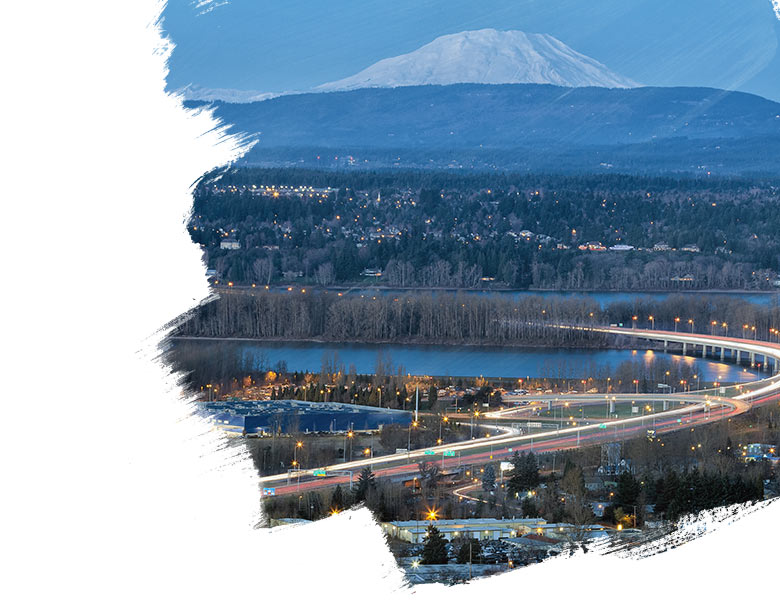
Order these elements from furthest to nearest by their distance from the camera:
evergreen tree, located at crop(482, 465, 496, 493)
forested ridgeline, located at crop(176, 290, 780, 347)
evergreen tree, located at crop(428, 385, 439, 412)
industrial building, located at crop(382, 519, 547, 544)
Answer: forested ridgeline, located at crop(176, 290, 780, 347) < evergreen tree, located at crop(428, 385, 439, 412) < evergreen tree, located at crop(482, 465, 496, 493) < industrial building, located at crop(382, 519, 547, 544)

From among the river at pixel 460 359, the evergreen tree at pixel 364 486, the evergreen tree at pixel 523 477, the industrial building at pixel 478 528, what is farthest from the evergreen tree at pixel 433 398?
the industrial building at pixel 478 528

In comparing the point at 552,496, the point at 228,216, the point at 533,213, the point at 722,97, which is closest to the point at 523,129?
the point at 722,97

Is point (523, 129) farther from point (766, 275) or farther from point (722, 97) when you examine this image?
point (766, 275)

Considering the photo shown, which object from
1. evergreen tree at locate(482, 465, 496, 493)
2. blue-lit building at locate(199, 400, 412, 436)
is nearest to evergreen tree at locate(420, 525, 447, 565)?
evergreen tree at locate(482, 465, 496, 493)

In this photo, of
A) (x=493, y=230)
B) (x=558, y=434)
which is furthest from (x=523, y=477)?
(x=493, y=230)

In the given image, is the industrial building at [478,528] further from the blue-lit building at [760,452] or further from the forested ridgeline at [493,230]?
the forested ridgeline at [493,230]

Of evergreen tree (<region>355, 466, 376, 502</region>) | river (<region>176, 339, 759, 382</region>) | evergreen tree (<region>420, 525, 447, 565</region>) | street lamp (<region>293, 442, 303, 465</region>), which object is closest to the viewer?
evergreen tree (<region>420, 525, 447, 565</region>)

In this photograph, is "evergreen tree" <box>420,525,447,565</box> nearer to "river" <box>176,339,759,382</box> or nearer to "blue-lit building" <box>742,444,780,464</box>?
"blue-lit building" <box>742,444,780,464</box>
